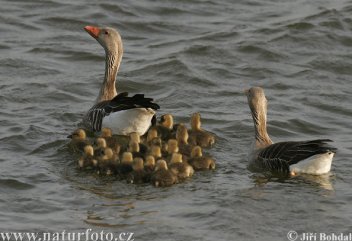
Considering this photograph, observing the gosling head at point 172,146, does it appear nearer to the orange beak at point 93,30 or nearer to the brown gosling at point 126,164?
the brown gosling at point 126,164

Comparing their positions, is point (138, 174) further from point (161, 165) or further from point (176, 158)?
point (176, 158)

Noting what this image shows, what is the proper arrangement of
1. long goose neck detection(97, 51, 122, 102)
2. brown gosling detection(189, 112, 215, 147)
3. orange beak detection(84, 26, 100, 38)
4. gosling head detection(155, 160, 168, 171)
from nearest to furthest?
1. gosling head detection(155, 160, 168, 171)
2. brown gosling detection(189, 112, 215, 147)
3. long goose neck detection(97, 51, 122, 102)
4. orange beak detection(84, 26, 100, 38)

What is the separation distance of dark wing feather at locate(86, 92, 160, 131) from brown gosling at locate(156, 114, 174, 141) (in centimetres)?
51

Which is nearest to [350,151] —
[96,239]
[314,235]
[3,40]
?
[314,235]

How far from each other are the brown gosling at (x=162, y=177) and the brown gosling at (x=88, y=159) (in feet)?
2.84

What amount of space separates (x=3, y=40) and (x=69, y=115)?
432cm

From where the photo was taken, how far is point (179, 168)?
1116 centimetres

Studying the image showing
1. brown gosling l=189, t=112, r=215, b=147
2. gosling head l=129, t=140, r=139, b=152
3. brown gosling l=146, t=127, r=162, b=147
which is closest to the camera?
gosling head l=129, t=140, r=139, b=152

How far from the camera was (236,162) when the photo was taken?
12.3 metres

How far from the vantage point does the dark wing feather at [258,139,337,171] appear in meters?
11.2

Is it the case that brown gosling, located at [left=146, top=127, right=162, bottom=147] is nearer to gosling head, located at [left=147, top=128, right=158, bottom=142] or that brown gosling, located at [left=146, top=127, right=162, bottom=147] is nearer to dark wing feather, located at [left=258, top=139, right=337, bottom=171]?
gosling head, located at [left=147, top=128, right=158, bottom=142]

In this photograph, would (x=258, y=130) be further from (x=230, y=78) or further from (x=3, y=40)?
(x=3, y=40)

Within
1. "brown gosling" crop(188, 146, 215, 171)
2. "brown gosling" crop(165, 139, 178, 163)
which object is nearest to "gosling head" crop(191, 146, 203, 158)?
"brown gosling" crop(188, 146, 215, 171)

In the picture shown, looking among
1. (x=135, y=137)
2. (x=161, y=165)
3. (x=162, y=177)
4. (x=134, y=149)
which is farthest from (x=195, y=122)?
→ (x=162, y=177)
